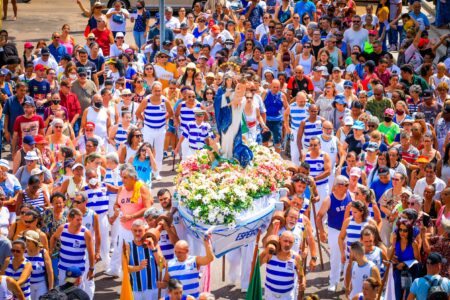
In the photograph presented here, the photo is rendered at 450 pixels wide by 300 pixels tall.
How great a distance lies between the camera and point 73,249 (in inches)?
578

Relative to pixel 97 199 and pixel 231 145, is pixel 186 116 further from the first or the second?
pixel 231 145

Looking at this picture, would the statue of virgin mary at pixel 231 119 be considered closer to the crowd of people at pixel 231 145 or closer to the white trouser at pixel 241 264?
the crowd of people at pixel 231 145

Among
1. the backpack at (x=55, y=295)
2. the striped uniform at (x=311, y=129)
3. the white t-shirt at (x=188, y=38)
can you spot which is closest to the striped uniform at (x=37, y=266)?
the backpack at (x=55, y=295)

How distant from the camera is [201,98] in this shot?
826 inches

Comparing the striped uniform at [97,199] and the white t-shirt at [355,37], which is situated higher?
the white t-shirt at [355,37]

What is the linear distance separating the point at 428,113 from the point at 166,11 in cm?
933

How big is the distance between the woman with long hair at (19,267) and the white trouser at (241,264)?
334 cm

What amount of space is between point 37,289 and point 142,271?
4.78ft

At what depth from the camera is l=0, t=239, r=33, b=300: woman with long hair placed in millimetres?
13820

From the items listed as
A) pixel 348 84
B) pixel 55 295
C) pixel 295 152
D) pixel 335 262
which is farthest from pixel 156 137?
pixel 55 295

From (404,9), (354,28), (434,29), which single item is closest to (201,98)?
(354,28)

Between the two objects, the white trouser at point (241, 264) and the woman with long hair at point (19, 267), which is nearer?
the woman with long hair at point (19, 267)

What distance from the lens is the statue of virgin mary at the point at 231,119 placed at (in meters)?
15.0

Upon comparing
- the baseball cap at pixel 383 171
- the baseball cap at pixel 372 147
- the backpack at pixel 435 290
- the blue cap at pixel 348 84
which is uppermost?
the blue cap at pixel 348 84
